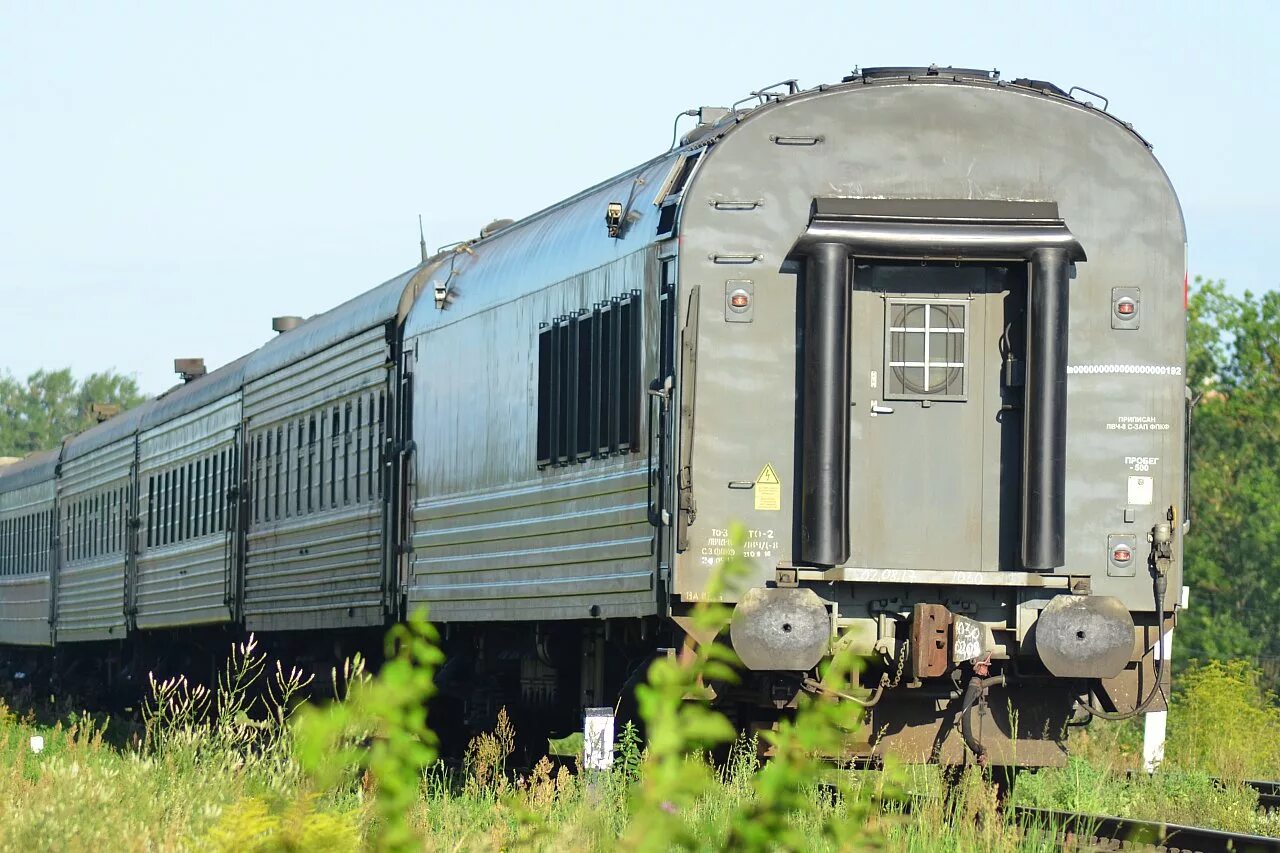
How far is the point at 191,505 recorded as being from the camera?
24922 millimetres

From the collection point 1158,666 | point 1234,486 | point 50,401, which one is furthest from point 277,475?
point 50,401

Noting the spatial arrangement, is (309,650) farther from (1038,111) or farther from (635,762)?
(1038,111)

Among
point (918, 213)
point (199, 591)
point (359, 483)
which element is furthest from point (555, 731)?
point (199, 591)

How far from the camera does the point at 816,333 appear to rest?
35.9 ft

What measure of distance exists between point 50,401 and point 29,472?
94.5m

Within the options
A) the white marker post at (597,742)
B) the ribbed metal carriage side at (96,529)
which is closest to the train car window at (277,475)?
the ribbed metal carriage side at (96,529)

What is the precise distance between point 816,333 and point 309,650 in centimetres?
1134

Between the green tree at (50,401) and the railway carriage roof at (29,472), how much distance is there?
8880cm

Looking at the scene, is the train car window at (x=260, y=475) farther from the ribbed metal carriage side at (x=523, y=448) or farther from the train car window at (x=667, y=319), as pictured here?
the train car window at (x=667, y=319)

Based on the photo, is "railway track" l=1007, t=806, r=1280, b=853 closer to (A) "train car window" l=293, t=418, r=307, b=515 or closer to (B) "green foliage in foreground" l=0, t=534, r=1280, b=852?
(B) "green foliage in foreground" l=0, t=534, r=1280, b=852

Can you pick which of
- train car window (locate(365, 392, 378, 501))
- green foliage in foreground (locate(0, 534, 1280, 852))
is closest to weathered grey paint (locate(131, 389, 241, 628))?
green foliage in foreground (locate(0, 534, 1280, 852))

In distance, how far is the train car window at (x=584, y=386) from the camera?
41.7 ft

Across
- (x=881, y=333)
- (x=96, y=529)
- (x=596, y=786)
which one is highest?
(x=881, y=333)

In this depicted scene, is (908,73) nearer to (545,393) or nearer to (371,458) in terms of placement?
(545,393)
